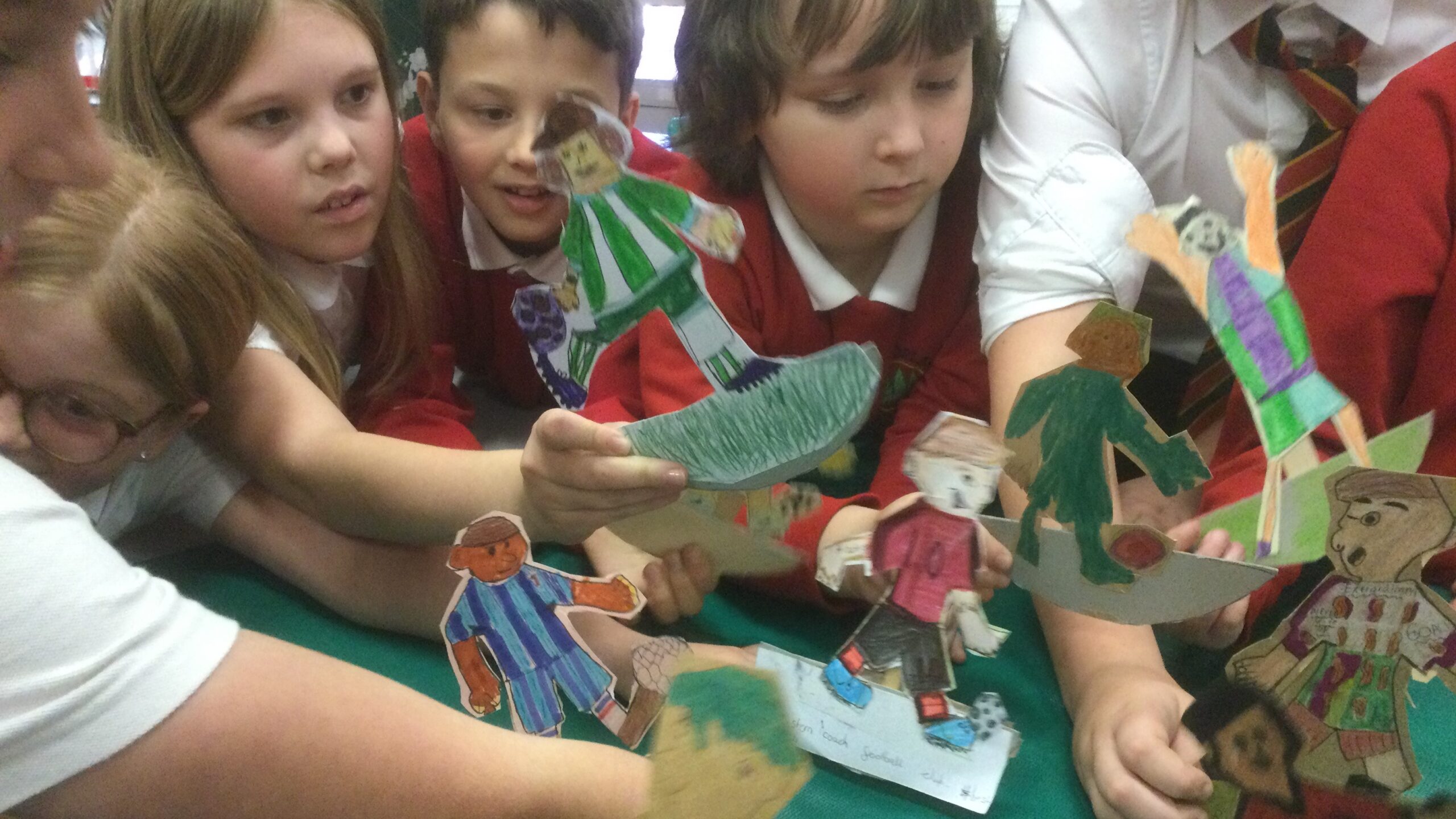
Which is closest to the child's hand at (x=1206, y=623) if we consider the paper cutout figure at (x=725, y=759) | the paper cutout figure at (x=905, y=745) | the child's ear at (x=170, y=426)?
the paper cutout figure at (x=905, y=745)

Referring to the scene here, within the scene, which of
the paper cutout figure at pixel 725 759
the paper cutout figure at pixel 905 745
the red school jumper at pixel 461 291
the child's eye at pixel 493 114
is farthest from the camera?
the red school jumper at pixel 461 291

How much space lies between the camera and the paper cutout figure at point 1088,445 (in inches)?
17.1

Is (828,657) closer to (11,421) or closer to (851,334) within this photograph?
(851,334)

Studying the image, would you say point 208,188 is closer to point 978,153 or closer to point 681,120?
point 681,120

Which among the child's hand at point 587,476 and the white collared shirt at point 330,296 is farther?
the white collared shirt at point 330,296

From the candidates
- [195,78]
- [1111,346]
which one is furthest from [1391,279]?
[195,78]

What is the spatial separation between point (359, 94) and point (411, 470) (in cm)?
29

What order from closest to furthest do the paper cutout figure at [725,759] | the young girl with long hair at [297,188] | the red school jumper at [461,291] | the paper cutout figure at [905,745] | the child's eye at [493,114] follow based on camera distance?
the paper cutout figure at [725,759]
the paper cutout figure at [905,745]
the young girl with long hair at [297,188]
the child's eye at [493,114]
the red school jumper at [461,291]

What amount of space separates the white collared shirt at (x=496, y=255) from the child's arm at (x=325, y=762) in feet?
1.29

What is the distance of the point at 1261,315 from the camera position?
41cm

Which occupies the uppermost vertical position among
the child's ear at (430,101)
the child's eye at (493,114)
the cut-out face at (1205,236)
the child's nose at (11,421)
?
the cut-out face at (1205,236)

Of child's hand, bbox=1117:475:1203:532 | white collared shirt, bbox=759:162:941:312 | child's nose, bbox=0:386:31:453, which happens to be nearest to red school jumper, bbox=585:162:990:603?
white collared shirt, bbox=759:162:941:312

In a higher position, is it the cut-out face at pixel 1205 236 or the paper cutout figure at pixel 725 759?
the cut-out face at pixel 1205 236

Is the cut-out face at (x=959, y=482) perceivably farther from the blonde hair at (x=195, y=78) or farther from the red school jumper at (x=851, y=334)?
the blonde hair at (x=195, y=78)
